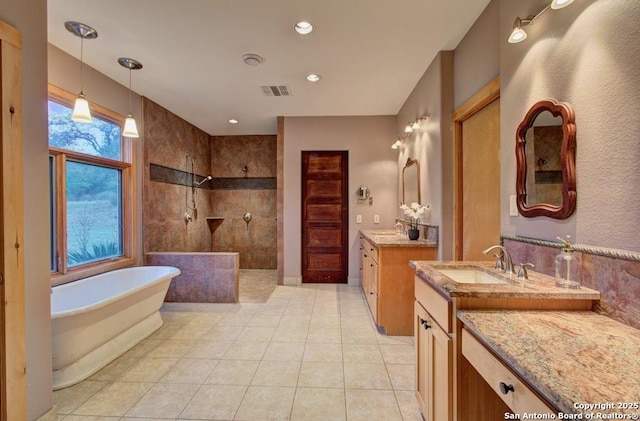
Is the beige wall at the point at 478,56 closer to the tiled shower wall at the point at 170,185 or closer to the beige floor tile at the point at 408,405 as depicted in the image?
the beige floor tile at the point at 408,405

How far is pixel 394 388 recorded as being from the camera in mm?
2002

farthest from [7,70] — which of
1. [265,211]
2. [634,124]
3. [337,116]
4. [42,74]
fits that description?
[265,211]

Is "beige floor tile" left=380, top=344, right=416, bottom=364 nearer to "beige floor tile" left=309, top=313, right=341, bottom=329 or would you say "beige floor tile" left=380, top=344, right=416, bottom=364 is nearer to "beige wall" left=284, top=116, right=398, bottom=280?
"beige floor tile" left=309, top=313, right=341, bottom=329

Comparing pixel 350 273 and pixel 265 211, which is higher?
pixel 265 211

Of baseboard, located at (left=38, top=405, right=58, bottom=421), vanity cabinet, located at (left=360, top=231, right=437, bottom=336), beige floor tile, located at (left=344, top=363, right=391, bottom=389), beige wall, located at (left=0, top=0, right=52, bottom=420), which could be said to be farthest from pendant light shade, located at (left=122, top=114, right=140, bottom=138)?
beige floor tile, located at (left=344, top=363, right=391, bottom=389)

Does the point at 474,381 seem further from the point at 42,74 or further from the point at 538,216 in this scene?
the point at 42,74

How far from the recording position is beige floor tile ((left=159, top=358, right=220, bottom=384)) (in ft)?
6.90

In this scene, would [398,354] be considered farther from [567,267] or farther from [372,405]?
[567,267]

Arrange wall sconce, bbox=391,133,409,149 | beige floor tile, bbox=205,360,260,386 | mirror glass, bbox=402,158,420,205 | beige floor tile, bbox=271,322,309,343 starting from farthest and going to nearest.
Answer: wall sconce, bbox=391,133,409,149 < mirror glass, bbox=402,158,420,205 < beige floor tile, bbox=271,322,309,343 < beige floor tile, bbox=205,360,260,386

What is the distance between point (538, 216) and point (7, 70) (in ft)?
9.52

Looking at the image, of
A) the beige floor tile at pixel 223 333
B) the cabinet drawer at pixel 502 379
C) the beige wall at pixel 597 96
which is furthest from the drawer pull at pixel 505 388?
the beige floor tile at pixel 223 333

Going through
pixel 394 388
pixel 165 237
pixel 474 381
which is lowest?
pixel 394 388

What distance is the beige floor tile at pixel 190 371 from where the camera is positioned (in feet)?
6.90

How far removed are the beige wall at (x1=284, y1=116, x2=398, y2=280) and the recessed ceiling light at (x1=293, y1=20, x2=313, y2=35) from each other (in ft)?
7.60
